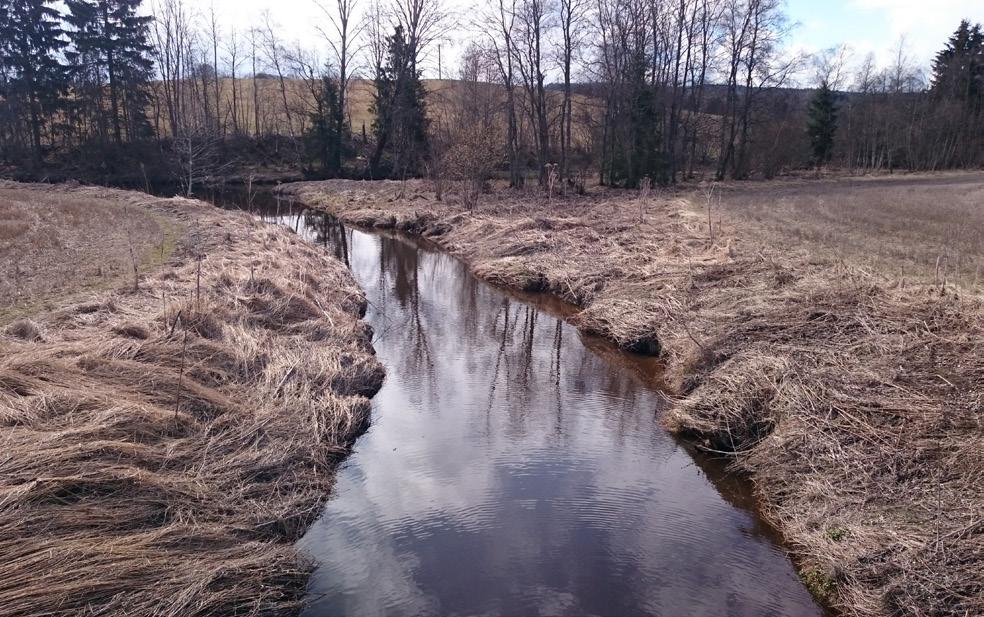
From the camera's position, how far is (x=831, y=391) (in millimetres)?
6961

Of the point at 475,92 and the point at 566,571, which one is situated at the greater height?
the point at 475,92

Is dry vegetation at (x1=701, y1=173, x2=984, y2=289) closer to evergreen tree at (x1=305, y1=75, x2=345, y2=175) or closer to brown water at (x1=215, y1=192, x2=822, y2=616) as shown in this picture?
brown water at (x1=215, y1=192, x2=822, y2=616)

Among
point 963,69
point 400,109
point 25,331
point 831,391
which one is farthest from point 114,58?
point 963,69

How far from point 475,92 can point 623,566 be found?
114 feet

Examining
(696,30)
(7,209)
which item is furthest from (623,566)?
(696,30)

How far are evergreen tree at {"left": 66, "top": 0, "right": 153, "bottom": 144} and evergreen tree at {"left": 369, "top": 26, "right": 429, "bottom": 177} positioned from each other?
1559cm

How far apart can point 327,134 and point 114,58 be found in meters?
13.7

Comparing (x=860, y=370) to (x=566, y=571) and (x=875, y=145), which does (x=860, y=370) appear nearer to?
(x=566, y=571)

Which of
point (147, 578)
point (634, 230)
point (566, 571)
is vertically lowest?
point (566, 571)

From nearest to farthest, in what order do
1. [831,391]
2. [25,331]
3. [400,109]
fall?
[831,391], [25,331], [400,109]

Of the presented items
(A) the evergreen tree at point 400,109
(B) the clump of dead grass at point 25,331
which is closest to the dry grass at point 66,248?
(B) the clump of dead grass at point 25,331

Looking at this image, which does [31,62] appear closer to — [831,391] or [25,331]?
[25,331]

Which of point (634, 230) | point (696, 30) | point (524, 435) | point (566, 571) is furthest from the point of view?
point (696, 30)

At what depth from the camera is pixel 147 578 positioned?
14.3 feet
